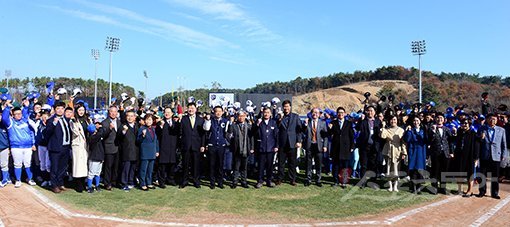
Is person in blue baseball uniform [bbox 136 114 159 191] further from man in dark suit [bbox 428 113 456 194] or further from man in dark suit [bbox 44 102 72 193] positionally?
man in dark suit [bbox 428 113 456 194]

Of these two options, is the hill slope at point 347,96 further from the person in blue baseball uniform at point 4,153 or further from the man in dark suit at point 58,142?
the person in blue baseball uniform at point 4,153

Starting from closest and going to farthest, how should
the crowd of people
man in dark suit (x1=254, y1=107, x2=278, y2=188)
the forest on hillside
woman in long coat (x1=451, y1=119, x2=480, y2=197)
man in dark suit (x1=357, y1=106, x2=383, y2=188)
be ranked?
the crowd of people
woman in long coat (x1=451, y1=119, x2=480, y2=197)
man in dark suit (x1=254, y1=107, x2=278, y2=188)
man in dark suit (x1=357, y1=106, x2=383, y2=188)
the forest on hillside

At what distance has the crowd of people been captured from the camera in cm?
805

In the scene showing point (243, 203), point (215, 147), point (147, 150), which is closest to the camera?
point (243, 203)

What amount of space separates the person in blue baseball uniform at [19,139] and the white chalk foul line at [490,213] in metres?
8.85

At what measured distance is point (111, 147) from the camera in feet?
27.2

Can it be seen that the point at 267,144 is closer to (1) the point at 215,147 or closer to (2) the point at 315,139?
(1) the point at 215,147

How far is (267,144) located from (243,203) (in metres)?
1.97

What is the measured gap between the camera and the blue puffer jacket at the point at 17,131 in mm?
A: 7922

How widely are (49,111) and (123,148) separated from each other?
2.01 meters

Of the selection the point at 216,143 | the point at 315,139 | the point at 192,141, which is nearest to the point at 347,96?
the point at 315,139

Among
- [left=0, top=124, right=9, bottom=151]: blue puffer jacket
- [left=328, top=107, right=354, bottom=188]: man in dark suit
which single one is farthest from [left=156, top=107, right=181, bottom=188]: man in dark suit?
[left=328, top=107, right=354, bottom=188]: man in dark suit

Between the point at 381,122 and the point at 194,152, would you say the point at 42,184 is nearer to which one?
the point at 194,152

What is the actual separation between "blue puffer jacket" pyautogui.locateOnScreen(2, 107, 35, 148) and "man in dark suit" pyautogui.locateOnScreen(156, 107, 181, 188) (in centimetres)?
274
